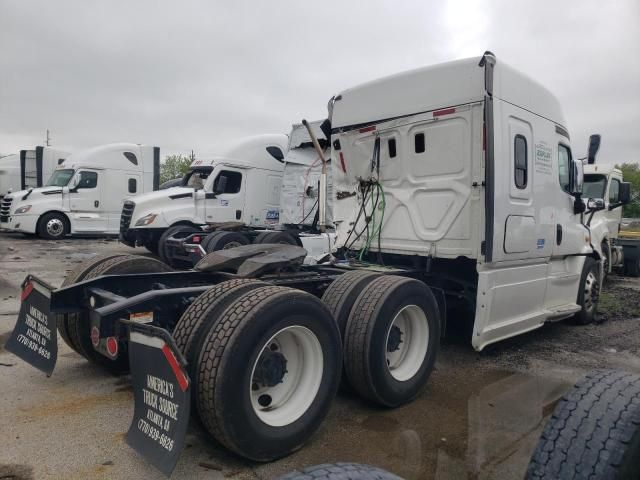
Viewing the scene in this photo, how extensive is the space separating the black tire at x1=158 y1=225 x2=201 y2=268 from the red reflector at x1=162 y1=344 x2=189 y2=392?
9.02 metres

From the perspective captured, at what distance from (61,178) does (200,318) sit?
16.9 metres

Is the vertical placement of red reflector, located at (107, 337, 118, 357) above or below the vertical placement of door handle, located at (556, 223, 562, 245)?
below

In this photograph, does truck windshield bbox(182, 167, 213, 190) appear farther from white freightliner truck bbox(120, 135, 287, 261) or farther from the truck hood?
the truck hood

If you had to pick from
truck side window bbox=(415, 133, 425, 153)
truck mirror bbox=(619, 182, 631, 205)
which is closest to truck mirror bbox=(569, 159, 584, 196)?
truck mirror bbox=(619, 182, 631, 205)

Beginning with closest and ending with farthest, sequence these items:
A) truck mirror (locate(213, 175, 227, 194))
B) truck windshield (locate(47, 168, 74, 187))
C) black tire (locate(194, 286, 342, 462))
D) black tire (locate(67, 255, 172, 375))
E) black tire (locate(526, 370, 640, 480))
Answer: black tire (locate(526, 370, 640, 480))
black tire (locate(194, 286, 342, 462))
black tire (locate(67, 255, 172, 375))
truck mirror (locate(213, 175, 227, 194))
truck windshield (locate(47, 168, 74, 187))

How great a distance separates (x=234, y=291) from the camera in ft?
10.3

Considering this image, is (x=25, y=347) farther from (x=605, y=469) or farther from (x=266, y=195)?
(x=266, y=195)

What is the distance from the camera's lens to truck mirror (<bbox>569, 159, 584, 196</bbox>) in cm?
596

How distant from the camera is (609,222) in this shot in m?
10.4

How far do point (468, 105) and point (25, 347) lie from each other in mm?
4573

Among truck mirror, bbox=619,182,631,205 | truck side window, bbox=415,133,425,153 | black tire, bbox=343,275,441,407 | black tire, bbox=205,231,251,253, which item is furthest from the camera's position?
black tire, bbox=205,231,251,253

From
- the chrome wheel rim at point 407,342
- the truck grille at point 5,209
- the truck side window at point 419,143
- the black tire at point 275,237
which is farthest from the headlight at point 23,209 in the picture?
the chrome wheel rim at point 407,342

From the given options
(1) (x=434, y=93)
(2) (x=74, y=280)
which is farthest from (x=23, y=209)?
(1) (x=434, y=93)

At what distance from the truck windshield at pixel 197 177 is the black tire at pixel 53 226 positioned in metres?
6.69
